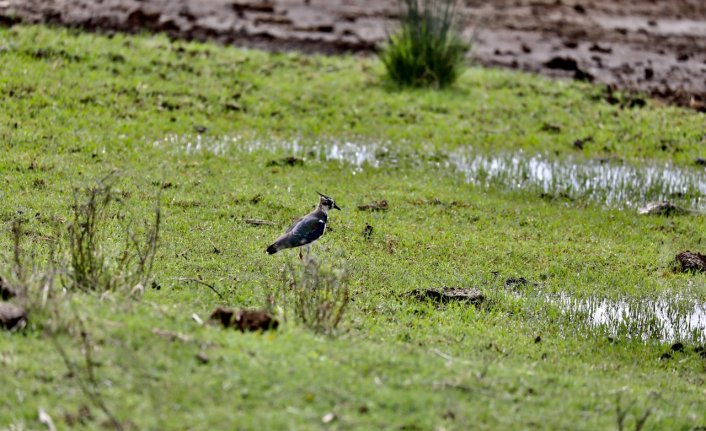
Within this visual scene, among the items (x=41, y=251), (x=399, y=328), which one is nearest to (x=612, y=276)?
(x=399, y=328)

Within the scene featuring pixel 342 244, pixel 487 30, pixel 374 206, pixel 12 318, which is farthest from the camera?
pixel 487 30

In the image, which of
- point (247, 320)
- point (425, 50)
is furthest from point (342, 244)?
point (425, 50)

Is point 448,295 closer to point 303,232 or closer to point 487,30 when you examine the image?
point 303,232

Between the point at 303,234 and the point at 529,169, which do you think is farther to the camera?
the point at 529,169

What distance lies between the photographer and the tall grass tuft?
47.2 feet

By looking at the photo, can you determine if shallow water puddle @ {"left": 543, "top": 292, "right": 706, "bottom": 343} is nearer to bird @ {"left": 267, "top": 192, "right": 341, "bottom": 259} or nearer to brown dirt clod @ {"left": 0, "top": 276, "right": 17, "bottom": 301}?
bird @ {"left": 267, "top": 192, "right": 341, "bottom": 259}

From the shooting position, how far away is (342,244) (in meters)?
9.38

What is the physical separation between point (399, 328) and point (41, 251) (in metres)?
2.90

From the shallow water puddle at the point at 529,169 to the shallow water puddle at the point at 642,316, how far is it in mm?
2869

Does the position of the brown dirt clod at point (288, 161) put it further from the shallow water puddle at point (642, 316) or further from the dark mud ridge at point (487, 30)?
the dark mud ridge at point (487, 30)

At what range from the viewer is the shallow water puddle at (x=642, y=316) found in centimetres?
805

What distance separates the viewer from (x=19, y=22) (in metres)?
15.3

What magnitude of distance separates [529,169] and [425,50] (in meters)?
2.92

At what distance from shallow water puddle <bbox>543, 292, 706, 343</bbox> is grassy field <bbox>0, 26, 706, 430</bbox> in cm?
4
